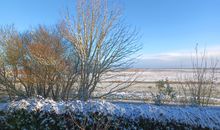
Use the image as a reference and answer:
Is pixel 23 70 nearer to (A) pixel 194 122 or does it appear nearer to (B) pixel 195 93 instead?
(B) pixel 195 93

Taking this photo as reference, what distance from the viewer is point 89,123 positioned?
5.70m

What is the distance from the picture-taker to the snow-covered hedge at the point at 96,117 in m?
5.73

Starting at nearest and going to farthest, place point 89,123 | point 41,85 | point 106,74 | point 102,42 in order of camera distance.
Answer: point 89,123 → point 102,42 → point 106,74 → point 41,85

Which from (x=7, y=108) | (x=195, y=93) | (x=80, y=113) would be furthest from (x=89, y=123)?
(x=195, y=93)

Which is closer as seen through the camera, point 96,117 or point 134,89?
point 96,117

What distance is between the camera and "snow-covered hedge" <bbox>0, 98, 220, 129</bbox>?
573cm

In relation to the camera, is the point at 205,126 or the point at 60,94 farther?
the point at 60,94

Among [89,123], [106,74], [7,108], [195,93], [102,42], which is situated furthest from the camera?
[106,74]

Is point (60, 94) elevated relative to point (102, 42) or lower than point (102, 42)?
lower

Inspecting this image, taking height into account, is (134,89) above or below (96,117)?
below

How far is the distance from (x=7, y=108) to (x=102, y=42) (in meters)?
6.66

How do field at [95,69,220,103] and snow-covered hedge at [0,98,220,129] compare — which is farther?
field at [95,69,220,103]

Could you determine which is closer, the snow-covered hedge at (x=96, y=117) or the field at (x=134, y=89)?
the snow-covered hedge at (x=96, y=117)

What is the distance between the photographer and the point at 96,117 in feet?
18.8
